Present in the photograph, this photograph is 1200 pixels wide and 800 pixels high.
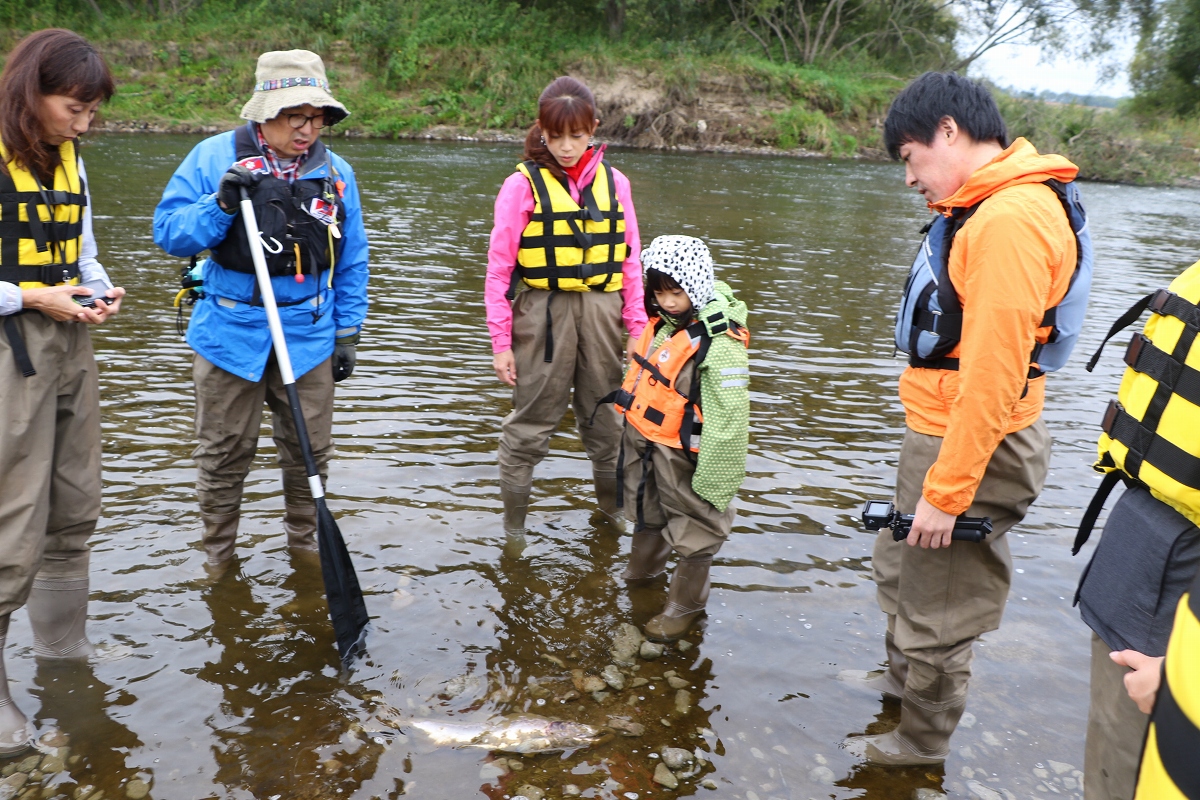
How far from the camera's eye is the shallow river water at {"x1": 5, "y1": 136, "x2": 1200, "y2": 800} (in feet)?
11.7

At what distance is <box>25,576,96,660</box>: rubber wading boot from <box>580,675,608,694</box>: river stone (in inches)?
87.8

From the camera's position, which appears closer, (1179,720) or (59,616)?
(1179,720)

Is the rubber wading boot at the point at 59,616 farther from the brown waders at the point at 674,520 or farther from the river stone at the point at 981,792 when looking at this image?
the river stone at the point at 981,792

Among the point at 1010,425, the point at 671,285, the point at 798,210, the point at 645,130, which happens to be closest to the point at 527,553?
the point at 671,285

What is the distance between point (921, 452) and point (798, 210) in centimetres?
1637

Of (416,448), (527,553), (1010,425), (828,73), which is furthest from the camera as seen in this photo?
(828,73)

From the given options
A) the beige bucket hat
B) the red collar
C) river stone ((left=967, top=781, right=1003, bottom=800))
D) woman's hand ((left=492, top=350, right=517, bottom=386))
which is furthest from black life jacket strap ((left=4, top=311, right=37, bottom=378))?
river stone ((left=967, top=781, right=1003, bottom=800))

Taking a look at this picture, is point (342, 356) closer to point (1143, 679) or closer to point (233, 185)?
point (233, 185)

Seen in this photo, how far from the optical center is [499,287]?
4.75m

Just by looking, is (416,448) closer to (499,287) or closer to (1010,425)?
(499,287)

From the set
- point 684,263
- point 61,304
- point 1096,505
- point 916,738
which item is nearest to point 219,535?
point 61,304

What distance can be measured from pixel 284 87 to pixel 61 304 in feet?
4.49

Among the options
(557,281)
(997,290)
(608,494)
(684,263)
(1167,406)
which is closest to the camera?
(1167,406)

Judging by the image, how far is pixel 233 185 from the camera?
12.7ft
